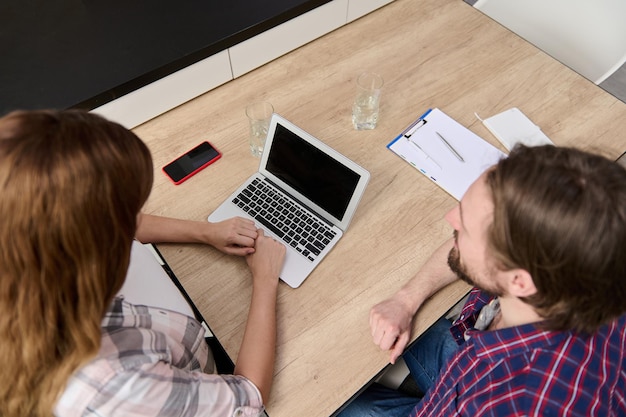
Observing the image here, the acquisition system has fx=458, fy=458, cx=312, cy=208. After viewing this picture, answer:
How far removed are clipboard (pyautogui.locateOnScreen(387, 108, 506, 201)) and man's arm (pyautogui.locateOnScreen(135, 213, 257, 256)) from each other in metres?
0.48

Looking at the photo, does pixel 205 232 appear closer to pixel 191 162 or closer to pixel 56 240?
pixel 191 162

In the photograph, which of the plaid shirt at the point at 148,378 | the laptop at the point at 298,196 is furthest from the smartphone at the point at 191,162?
the plaid shirt at the point at 148,378

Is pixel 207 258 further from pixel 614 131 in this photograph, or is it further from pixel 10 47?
pixel 614 131

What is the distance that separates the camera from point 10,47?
4.72ft

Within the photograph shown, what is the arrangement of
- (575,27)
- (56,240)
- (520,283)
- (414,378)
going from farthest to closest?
(575,27) → (414,378) → (520,283) → (56,240)

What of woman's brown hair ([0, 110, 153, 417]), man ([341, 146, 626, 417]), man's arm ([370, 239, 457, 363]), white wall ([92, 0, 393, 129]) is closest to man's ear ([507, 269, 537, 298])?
man ([341, 146, 626, 417])

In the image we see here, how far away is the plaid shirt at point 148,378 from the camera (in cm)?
63

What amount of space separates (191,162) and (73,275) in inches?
26.7

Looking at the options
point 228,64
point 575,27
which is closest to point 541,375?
point 228,64

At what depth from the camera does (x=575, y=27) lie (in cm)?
160

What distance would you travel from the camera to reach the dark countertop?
1.31 metres

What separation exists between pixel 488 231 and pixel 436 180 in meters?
0.41

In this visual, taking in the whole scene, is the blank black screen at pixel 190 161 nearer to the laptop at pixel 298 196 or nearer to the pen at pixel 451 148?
the laptop at pixel 298 196

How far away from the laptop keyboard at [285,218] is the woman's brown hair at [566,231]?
0.43 m
